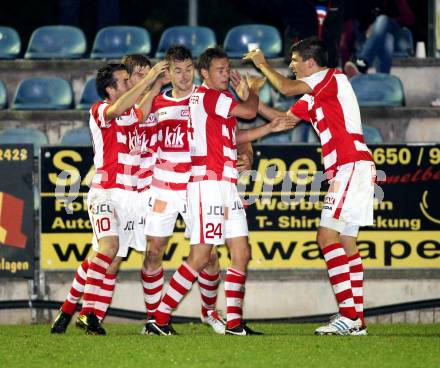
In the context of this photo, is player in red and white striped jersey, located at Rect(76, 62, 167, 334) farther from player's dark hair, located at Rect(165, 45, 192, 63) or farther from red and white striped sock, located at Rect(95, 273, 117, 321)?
player's dark hair, located at Rect(165, 45, 192, 63)

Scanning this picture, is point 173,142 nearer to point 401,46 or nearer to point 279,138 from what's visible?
point 279,138

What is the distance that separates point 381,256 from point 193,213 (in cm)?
215

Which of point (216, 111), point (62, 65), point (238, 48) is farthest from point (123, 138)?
point (238, 48)

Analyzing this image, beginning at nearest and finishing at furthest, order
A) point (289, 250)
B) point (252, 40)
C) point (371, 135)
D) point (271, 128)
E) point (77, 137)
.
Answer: point (271, 128) < point (289, 250) < point (371, 135) < point (77, 137) < point (252, 40)

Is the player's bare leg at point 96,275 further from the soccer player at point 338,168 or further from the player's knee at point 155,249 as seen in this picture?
the soccer player at point 338,168

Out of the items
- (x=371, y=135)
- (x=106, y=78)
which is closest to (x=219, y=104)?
(x=106, y=78)

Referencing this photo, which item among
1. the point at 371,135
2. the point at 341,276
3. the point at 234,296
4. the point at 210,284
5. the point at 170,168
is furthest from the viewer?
the point at 371,135

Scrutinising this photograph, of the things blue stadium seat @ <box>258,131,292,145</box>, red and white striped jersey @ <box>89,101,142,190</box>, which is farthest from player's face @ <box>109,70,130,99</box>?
blue stadium seat @ <box>258,131,292,145</box>

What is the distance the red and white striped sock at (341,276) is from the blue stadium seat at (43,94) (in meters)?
5.05

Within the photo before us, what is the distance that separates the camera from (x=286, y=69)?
13391 mm

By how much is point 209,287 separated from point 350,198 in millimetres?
1566

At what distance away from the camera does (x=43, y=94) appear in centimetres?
1334

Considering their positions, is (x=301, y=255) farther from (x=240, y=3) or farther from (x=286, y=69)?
(x=240, y=3)

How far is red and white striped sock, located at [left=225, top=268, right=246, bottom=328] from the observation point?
9.09 metres
